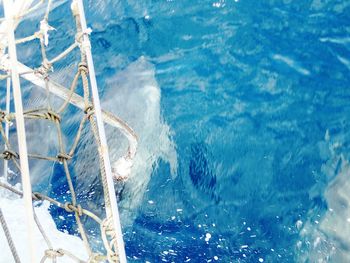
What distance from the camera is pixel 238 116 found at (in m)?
5.62

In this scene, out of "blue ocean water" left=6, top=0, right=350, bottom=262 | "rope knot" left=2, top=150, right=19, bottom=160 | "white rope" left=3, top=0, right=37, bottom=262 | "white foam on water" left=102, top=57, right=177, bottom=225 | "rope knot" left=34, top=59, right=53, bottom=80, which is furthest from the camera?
"white foam on water" left=102, top=57, right=177, bottom=225

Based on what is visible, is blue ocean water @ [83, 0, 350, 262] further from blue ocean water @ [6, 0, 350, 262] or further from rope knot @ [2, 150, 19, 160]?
rope knot @ [2, 150, 19, 160]

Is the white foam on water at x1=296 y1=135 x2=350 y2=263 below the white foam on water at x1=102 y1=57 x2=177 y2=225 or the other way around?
below

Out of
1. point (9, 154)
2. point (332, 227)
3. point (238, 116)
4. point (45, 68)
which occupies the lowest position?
point (332, 227)

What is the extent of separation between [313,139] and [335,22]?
2.13 m

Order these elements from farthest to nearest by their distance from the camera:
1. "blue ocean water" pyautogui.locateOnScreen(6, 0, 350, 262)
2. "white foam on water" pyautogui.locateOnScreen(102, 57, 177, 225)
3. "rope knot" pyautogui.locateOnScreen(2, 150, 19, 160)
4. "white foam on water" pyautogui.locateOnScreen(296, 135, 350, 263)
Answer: "white foam on water" pyautogui.locateOnScreen(102, 57, 177, 225), "blue ocean water" pyautogui.locateOnScreen(6, 0, 350, 262), "white foam on water" pyautogui.locateOnScreen(296, 135, 350, 263), "rope knot" pyautogui.locateOnScreen(2, 150, 19, 160)

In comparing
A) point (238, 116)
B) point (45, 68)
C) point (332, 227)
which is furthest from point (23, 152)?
point (238, 116)

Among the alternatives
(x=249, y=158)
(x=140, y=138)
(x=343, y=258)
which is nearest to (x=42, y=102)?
(x=140, y=138)

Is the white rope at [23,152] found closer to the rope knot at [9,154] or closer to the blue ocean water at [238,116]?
the rope knot at [9,154]

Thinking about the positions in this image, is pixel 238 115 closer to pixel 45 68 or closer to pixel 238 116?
pixel 238 116

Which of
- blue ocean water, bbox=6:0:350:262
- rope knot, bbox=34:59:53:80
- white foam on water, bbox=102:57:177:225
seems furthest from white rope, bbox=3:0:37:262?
white foam on water, bbox=102:57:177:225

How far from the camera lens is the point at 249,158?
5.21m

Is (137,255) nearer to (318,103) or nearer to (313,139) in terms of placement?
(313,139)

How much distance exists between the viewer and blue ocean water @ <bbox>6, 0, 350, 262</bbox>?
457 cm
